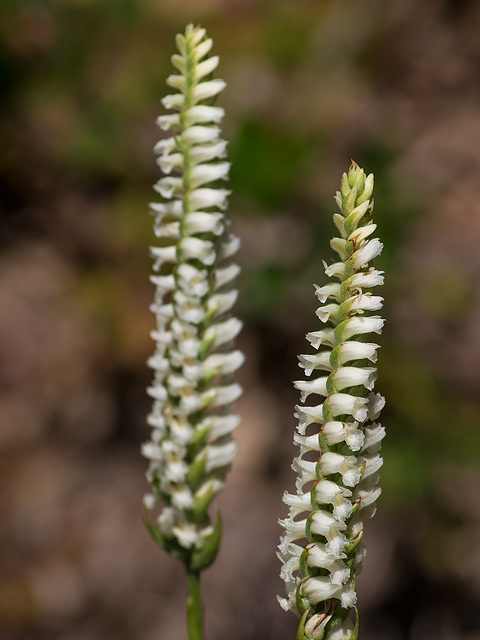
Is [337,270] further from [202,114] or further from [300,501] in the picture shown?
[202,114]

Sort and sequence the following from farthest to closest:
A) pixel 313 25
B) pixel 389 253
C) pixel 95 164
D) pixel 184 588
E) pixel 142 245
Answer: pixel 313 25, pixel 95 164, pixel 142 245, pixel 389 253, pixel 184 588

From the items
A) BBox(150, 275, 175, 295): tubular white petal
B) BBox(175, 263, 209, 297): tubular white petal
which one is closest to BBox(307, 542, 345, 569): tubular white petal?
BBox(175, 263, 209, 297): tubular white petal

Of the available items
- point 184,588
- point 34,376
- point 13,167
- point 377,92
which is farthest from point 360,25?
point 184,588

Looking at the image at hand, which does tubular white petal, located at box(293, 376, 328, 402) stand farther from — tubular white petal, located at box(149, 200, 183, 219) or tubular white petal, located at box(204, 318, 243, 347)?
tubular white petal, located at box(149, 200, 183, 219)

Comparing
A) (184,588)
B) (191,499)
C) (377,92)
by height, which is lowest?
(184,588)

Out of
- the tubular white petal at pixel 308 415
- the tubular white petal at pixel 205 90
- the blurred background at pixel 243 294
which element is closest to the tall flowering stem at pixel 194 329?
the tubular white petal at pixel 205 90

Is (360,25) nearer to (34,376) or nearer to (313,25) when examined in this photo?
(313,25)
